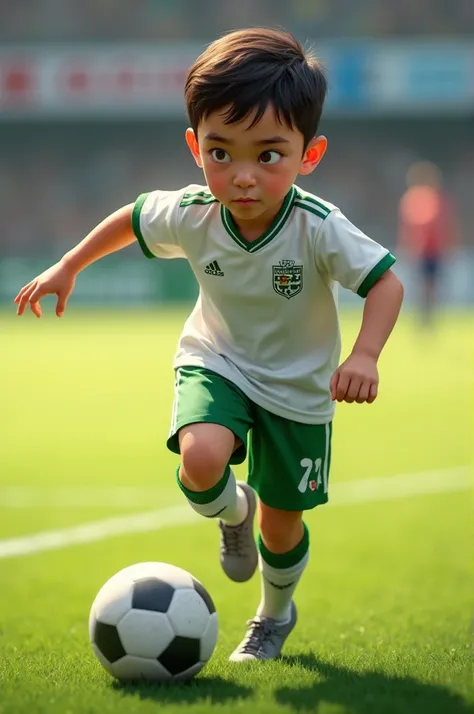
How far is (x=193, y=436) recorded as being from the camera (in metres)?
3.48

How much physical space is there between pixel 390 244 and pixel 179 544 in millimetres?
24591

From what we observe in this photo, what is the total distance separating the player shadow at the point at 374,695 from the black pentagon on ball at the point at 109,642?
461mm

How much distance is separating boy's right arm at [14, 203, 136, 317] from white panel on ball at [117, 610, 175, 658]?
3.40ft

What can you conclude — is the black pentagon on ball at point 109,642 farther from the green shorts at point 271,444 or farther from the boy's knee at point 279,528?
the boy's knee at point 279,528

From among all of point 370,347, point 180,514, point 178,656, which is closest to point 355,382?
point 370,347

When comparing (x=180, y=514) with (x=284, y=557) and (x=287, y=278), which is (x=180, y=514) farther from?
(x=287, y=278)

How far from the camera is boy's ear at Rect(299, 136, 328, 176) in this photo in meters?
3.54

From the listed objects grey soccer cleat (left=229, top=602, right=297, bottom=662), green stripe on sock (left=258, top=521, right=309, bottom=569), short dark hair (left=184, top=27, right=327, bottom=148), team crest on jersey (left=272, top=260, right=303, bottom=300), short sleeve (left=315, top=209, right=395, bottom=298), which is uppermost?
short dark hair (left=184, top=27, right=327, bottom=148)

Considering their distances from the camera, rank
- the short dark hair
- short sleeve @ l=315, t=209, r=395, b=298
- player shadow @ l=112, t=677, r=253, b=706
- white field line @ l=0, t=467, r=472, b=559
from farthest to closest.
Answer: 1. white field line @ l=0, t=467, r=472, b=559
2. short sleeve @ l=315, t=209, r=395, b=298
3. the short dark hair
4. player shadow @ l=112, t=677, r=253, b=706

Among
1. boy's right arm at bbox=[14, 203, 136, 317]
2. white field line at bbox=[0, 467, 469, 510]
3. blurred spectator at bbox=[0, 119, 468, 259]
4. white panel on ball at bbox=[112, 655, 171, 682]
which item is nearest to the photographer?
A: white panel on ball at bbox=[112, 655, 171, 682]

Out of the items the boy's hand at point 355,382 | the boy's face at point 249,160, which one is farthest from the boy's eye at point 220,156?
the boy's hand at point 355,382

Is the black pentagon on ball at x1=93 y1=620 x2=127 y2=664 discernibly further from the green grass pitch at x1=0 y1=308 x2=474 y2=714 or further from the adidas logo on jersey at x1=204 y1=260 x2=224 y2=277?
the adidas logo on jersey at x1=204 y1=260 x2=224 y2=277

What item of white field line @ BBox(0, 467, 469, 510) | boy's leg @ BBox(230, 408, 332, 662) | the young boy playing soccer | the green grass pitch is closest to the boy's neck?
the young boy playing soccer

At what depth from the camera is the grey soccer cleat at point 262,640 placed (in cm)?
363
